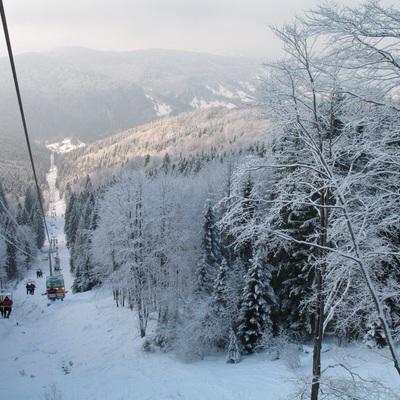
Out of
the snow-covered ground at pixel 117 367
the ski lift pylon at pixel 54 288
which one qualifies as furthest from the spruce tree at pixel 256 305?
the ski lift pylon at pixel 54 288

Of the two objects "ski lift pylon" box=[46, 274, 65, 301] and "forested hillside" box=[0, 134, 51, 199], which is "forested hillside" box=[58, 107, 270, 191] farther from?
"ski lift pylon" box=[46, 274, 65, 301]

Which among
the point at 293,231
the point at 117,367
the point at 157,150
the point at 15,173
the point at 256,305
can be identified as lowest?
the point at 15,173

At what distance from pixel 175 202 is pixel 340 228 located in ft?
86.8

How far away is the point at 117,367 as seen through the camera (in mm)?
22406

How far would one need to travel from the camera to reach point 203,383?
1861 cm

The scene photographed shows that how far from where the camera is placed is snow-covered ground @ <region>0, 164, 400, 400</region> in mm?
16906

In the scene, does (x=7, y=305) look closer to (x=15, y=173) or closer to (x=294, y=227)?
(x=294, y=227)

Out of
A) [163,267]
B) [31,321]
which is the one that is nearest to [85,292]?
[31,321]

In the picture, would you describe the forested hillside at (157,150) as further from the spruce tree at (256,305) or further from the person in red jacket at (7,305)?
the spruce tree at (256,305)

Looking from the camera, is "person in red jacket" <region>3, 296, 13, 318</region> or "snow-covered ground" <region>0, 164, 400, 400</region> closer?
"snow-covered ground" <region>0, 164, 400, 400</region>

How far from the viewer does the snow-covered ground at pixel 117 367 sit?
55.5ft

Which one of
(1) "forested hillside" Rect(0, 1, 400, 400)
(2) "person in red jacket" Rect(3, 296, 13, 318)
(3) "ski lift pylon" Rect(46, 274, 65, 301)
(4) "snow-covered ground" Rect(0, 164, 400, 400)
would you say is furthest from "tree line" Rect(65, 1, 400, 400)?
(2) "person in red jacket" Rect(3, 296, 13, 318)

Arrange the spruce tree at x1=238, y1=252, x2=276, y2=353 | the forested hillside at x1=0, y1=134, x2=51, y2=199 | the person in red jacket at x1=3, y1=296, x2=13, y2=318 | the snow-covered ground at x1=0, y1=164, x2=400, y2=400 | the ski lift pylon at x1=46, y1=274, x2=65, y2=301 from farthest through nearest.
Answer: the forested hillside at x1=0, y1=134, x2=51, y2=199
the ski lift pylon at x1=46, y1=274, x2=65, y2=301
the person in red jacket at x1=3, y1=296, x2=13, y2=318
the spruce tree at x1=238, y1=252, x2=276, y2=353
the snow-covered ground at x1=0, y1=164, x2=400, y2=400

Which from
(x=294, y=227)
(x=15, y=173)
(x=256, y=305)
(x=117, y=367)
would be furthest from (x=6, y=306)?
(x=15, y=173)
